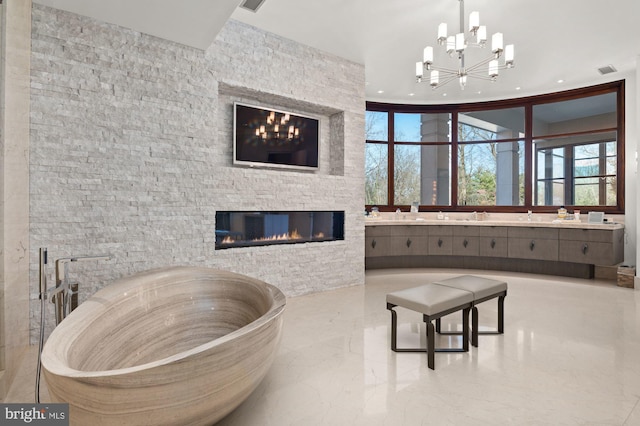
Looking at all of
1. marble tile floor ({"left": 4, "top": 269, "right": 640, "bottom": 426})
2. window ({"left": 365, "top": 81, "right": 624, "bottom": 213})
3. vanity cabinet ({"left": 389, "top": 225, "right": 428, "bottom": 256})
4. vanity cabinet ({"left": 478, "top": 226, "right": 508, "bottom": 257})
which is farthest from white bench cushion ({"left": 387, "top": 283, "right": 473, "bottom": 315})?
window ({"left": 365, "top": 81, "right": 624, "bottom": 213})

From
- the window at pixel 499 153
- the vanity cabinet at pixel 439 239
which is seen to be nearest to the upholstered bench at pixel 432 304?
the vanity cabinet at pixel 439 239

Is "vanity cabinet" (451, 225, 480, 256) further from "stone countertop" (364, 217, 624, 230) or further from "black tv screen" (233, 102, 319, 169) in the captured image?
"black tv screen" (233, 102, 319, 169)

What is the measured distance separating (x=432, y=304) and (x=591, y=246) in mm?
4000

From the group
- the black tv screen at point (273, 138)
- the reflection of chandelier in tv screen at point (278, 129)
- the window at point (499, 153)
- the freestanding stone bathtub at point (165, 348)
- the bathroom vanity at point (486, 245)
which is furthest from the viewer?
the window at point (499, 153)

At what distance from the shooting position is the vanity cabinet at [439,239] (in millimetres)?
5938

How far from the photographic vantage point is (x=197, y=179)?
351 centimetres

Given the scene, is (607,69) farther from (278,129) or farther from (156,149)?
(156,149)

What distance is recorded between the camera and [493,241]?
576 cm

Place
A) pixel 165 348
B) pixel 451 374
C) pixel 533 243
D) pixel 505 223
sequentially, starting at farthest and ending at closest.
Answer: pixel 505 223, pixel 533 243, pixel 165 348, pixel 451 374

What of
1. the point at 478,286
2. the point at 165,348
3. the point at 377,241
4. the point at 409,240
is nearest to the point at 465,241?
the point at 409,240

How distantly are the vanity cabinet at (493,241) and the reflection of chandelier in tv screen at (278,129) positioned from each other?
11.4 feet

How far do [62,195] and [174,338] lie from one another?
1484 millimetres

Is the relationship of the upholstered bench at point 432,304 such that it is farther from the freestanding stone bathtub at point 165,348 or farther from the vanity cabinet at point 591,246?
the vanity cabinet at point 591,246

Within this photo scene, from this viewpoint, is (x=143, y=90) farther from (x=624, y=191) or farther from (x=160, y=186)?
(x=624, y=191)
